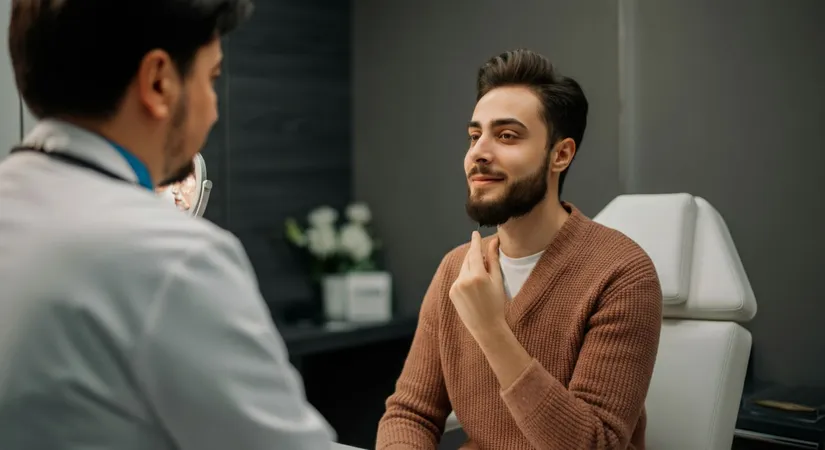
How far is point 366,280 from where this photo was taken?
10.8 feet

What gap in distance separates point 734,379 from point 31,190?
1.47 metres

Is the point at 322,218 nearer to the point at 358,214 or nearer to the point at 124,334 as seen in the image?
the point at 358,214

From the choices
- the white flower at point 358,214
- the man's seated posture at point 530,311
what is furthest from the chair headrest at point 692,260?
the white flower at point 358,214

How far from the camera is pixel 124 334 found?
25.6 inches

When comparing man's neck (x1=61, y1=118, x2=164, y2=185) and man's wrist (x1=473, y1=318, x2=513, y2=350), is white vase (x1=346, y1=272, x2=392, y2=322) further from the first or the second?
man's neck (x1=61, y1=118, x2=164, y2=185)

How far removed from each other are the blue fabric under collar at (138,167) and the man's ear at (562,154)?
1114 mm

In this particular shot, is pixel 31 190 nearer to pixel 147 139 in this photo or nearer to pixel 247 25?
pixel 147 139

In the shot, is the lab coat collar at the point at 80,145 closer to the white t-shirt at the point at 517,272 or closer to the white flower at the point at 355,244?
the white t-shirt at the point at 517,272

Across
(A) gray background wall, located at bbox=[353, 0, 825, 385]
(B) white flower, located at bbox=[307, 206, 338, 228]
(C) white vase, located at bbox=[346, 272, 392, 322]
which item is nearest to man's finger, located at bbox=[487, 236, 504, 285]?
(A) gray background wall, located at bbox=[353, 0, 825, 385]

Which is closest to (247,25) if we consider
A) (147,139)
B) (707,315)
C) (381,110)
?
(381,110)

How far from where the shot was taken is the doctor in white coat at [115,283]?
0.65 m

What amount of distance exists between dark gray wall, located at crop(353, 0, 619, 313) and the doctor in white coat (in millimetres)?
2379

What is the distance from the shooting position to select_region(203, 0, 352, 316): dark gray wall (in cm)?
314

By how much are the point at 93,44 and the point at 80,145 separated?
0.27ft
